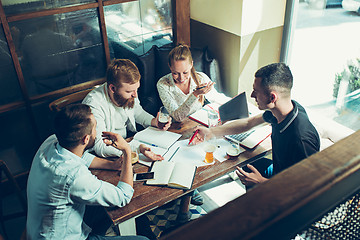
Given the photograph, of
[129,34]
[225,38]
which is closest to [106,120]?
[129,34]

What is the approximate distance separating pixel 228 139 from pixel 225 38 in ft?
4.72

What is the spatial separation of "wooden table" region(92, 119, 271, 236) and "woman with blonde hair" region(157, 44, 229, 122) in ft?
1.94

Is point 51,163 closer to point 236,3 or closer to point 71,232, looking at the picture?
point 71,232

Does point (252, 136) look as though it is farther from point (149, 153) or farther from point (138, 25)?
point (138, 25)

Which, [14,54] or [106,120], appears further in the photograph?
[14,54]

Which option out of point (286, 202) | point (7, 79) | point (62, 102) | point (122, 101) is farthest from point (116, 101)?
point (286, 202)

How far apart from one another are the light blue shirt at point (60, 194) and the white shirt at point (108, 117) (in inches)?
16.4

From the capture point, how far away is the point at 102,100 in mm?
2402

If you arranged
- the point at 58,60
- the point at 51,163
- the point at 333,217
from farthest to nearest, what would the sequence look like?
the point at 58,60
the point at 51,163
the point at 333,217

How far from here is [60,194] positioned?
1.67m

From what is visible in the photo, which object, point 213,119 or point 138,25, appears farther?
point 138,25

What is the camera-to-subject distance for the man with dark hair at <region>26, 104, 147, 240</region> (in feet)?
5.48

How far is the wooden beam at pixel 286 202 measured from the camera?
0.39 m

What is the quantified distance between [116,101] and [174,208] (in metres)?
1.10
